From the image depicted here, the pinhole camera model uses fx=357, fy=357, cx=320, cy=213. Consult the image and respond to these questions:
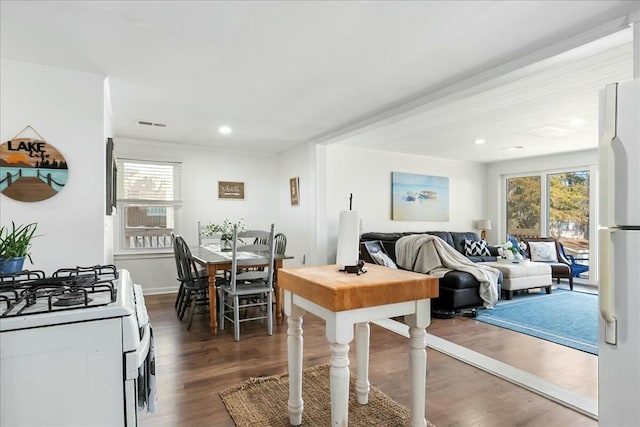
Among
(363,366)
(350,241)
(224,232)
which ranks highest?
(350,241)

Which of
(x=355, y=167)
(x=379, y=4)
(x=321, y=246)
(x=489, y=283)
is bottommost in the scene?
(x=489, y=283)

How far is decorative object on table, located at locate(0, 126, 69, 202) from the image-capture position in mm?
2688

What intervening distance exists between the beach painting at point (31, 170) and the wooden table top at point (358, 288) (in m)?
2.19

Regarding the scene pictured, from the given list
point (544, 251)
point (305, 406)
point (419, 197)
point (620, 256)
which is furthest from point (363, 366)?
point (544, 251)

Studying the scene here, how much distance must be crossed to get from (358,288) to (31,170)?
A: 2739 mm

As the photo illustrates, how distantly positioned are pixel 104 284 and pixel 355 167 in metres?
5.13

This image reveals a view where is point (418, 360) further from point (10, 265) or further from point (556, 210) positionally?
point (556, 210)

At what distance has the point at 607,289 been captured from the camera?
1.69m

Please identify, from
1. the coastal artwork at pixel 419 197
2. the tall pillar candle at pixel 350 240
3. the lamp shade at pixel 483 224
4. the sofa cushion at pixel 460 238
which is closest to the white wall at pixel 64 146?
the tall pillar candle at pixel 350 240

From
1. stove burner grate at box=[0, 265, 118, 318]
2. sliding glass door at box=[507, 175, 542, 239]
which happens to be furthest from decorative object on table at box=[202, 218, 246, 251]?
sliding glass door at box=[507, 175, 542, 239]

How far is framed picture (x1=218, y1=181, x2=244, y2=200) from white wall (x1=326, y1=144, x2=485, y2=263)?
155cm

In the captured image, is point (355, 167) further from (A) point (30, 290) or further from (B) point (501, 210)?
(A) point (30, 290)

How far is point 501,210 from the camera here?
7.68 metres

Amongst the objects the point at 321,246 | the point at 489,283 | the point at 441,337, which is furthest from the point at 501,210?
the point at 441,337
